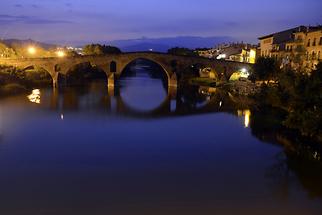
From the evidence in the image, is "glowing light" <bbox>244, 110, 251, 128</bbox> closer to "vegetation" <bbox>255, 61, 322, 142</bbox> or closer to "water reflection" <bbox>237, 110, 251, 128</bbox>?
"water reflection" <bbox>237, 110, 251, 128</bbox>

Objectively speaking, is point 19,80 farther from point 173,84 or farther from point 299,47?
point 299,47

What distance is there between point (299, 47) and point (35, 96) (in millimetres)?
20140

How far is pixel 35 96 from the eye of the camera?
32.4 meters

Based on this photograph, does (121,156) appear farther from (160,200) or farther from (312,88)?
(312,88)

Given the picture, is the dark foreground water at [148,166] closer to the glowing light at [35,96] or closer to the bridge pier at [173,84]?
the glowing light at [35,96]

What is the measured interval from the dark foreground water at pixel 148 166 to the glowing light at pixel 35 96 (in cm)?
442

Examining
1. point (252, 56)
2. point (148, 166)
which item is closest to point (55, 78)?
point (252, 56)

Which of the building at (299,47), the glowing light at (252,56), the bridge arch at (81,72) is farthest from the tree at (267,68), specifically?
the bridge arch at (81,72)

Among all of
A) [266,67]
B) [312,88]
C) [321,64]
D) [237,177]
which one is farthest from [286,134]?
[266,67]

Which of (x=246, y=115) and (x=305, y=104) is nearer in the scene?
(x=305, y=104)

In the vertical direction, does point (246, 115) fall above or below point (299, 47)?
below

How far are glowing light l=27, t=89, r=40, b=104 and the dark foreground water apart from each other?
174 inches

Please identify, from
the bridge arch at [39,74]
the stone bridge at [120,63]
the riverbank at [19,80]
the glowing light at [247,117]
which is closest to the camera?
the glowing light at [247,117]

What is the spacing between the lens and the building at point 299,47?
2937cm
